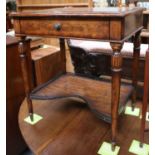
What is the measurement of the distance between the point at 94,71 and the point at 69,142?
28.1 inches

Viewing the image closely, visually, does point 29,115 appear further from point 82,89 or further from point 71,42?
point 71,42

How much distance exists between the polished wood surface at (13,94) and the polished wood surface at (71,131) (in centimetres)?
16

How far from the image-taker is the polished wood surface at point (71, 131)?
1.00 metres

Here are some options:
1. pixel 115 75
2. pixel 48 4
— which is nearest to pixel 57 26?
pixel 115 75

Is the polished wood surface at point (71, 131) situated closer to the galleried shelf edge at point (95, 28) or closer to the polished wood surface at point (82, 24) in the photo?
the galleried shelf edge at point (95, 28)

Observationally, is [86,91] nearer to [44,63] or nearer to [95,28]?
[95,28]

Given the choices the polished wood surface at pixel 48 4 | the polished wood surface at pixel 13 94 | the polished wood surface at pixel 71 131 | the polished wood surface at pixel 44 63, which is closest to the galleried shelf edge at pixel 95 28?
the polished wood surface at pixel 71 131

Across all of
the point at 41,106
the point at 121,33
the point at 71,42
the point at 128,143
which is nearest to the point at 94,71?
the point at 71,42

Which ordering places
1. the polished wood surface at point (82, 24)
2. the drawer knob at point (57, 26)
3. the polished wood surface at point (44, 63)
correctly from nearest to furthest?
the polished wood surface at point (82, 24)
the drawer knob at point (57, 26)
the polished wood surface at point (44, 63)

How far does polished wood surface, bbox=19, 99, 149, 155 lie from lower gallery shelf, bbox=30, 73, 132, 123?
0.47 feet

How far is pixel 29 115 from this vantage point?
1259 millimetres

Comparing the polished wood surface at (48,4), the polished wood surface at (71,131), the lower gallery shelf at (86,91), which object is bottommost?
the polished wood surface at (71,131)

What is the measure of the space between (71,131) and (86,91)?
0.81ft

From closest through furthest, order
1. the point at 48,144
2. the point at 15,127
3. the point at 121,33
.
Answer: the point at 121,33, the point at 48,144, the point at 15,127
